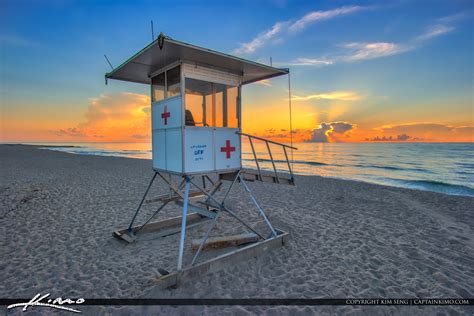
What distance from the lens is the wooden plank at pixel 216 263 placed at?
475 centimetres

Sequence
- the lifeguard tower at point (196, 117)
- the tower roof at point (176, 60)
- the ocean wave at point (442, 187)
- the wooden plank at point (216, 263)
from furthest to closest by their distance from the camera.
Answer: the ocean wave at point (442, 187) → the lifeguard tower at point (196, 117) → the tower roof at point (176, 60) → the wooden plank at point (216, 263)

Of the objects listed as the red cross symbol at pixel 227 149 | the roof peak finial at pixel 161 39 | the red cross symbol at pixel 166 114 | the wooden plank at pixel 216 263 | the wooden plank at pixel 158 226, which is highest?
the roof peak finial at pixel 161 39

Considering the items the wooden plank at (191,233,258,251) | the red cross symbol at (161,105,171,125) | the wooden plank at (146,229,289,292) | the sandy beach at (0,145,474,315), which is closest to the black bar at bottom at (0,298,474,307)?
the sandy beach at (0,145,474,315)

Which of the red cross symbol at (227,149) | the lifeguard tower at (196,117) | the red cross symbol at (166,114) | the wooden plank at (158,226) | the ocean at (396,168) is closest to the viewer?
the lifeguard tower at (196,117)

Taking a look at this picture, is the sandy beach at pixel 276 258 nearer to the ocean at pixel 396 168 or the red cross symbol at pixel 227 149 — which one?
the red cross symbol at pixel 227 149

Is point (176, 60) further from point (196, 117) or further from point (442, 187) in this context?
point (442, 187)

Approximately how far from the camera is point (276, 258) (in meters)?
6.22

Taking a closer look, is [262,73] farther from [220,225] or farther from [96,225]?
[96,225]

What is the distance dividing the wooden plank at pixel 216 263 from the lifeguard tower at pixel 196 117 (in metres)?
Result: 0.02

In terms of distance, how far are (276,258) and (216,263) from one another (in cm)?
162

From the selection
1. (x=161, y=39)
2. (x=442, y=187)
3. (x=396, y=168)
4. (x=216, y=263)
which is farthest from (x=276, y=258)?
(x=396, y=168)

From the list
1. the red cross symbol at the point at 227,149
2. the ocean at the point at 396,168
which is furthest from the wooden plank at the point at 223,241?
the ocean at the point at 396,168

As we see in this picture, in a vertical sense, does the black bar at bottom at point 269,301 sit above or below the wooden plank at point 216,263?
below

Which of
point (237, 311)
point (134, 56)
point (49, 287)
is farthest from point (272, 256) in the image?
point (134, 56)
